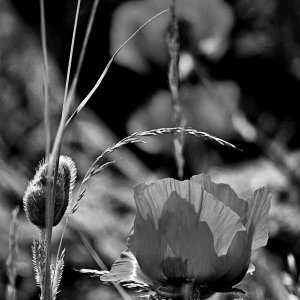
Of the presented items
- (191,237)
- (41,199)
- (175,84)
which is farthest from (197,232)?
(175,84)

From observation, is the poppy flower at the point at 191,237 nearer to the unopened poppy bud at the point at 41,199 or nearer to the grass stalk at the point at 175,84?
the unopened poppy bud at the point at 41,199

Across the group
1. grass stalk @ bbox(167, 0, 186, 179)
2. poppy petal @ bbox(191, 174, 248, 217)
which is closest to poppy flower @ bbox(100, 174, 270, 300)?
poppy petal @ bbox(191, 174, 248, 217)

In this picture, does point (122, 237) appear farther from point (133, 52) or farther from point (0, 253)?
point (133, 52)

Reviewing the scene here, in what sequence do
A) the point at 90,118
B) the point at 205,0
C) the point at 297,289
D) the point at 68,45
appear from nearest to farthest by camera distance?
the point at 297,289, the point at 205,0, the point at 90,118, the point at 68,45

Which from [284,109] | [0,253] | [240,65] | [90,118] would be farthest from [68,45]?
[0,253]

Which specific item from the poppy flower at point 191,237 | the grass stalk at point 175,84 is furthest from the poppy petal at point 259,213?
the grass stalk at point 175,84

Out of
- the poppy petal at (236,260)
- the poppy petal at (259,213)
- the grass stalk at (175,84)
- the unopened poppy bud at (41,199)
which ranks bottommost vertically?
the poppy petal at (236,260)

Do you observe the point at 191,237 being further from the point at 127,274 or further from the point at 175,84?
the point at 175,84

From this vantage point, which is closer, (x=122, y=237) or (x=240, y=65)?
(x=122, y=237)
